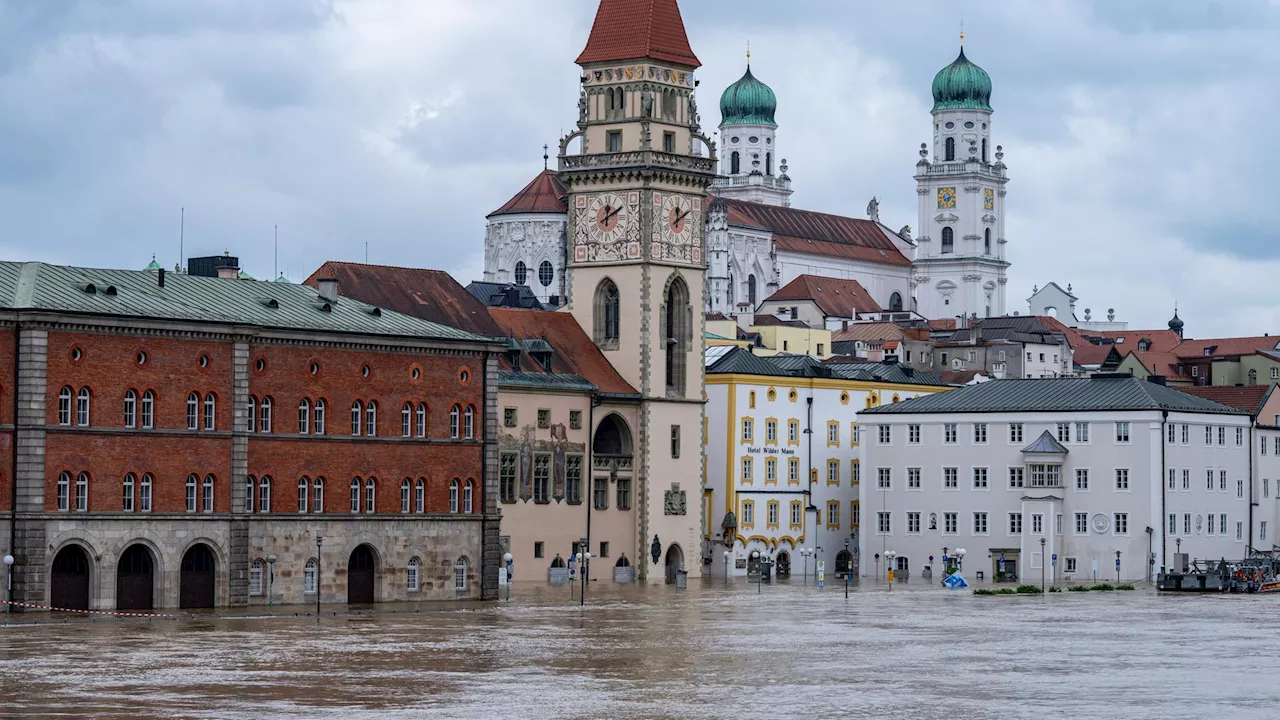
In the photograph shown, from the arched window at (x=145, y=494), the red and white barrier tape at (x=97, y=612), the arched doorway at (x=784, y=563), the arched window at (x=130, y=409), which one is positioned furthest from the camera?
the arched doorway at (x=784, y=563)

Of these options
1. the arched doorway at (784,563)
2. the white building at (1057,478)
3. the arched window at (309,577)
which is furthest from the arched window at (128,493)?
the arched doorway at (784,563)

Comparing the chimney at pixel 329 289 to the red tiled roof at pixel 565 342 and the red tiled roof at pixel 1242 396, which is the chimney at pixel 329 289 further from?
the red tiled roof at pixel 1242 396

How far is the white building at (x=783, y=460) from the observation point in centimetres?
15200

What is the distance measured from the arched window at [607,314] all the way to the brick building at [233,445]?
92.3ft

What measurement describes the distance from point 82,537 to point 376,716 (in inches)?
1491

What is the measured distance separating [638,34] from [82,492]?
5140 centimetres

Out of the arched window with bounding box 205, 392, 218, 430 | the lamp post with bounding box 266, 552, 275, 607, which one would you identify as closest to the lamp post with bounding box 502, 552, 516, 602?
the lamp post with bounding box 266, 552, 275, 607

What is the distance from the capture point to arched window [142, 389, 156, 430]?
325 ft

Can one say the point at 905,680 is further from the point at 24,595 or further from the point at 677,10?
the point at 677,10

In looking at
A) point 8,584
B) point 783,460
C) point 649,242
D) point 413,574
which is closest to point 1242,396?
point 783,460

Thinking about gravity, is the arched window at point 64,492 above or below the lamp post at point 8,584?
above

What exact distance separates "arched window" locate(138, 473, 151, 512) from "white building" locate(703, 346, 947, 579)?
55368mm

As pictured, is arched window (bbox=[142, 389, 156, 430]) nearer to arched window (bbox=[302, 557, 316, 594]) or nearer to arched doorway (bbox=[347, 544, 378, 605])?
arched window (bbox=[302, 557, 316, 594])

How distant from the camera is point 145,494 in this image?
325 ft
